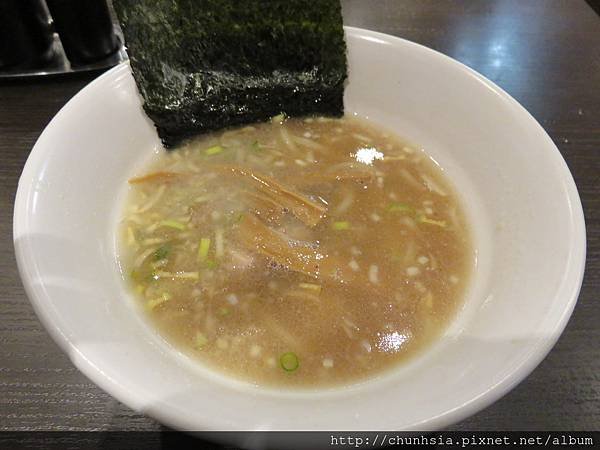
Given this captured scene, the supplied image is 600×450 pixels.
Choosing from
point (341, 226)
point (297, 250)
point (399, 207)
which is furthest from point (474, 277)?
point (297, 250)

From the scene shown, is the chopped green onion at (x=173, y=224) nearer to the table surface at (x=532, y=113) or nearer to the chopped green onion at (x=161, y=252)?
the chopped green onion at (x=161, y=252)

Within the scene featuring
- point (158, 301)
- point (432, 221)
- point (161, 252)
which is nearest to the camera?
→ point (158, 301)

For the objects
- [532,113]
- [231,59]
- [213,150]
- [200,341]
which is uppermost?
[231,59]

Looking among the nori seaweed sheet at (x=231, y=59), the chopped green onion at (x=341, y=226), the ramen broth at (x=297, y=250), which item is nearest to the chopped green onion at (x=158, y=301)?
the ramen broth at (x=297, y=250)

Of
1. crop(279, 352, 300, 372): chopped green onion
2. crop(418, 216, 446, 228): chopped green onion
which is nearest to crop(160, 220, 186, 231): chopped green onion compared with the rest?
crop(279, 352, 300, 372): chopped green onion

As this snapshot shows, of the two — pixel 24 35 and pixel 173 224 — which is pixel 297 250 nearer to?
pixel 173 224

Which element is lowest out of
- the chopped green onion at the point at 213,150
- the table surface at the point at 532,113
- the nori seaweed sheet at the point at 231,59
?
the table surface at the point at 532,113
